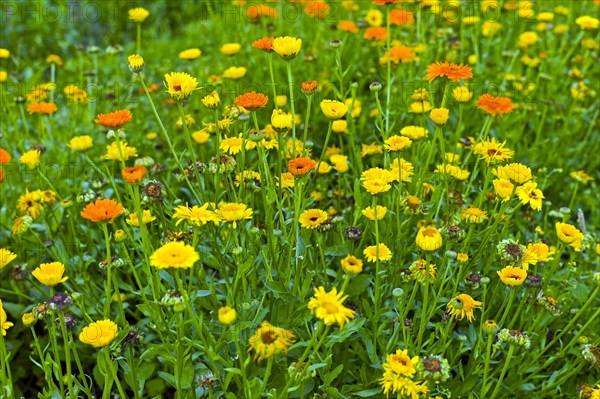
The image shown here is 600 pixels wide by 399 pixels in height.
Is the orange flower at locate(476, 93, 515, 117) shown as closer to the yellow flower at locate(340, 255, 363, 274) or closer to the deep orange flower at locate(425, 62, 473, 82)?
the deep orange flower at locate(425, 62, 473, 82)

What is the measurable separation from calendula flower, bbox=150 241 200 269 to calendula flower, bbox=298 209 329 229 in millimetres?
459

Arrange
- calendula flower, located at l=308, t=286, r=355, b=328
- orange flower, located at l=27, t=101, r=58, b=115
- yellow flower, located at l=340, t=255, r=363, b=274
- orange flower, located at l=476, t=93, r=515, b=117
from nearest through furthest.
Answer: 1. calendula flower, located at l=308, t=286, r=355, b=328
2. yellow flower, located at l=340, t=255, r=363, b=274
3. orange flower, located at l=476, t=93, r=515, b=117
4. orange flower, located at l=27, t=101, r=58, b=115

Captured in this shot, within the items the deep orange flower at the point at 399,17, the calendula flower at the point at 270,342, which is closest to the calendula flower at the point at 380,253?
the calendula flower at the point at 270,342

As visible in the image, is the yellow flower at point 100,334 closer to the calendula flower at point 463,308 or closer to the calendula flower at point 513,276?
the calendula flower at point 463,308

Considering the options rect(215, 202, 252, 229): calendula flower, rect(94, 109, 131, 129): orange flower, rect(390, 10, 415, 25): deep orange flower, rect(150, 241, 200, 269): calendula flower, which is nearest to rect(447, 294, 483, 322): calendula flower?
rect(215, 202, 252, 229): calendula flower

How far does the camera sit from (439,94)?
9.99 feet

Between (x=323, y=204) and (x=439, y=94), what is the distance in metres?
0.92

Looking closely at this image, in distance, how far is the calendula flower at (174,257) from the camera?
4.42 ft

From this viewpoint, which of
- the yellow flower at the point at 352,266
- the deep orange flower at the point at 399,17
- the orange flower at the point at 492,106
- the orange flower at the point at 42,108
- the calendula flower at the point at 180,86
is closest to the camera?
the yellow flower at the point at 352,266

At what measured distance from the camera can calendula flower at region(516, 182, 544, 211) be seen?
71.4 inches

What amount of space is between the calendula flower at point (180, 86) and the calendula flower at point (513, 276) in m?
0.92

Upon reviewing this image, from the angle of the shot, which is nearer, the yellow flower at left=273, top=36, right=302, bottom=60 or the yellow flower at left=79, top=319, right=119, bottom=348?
the yellow flower at left=79, top=319, right=119, bottom=348

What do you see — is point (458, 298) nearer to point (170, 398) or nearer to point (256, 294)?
point (256, 294)

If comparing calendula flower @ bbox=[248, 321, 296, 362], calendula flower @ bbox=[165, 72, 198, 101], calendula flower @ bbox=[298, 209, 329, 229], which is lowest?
calendula flower @ bbox=[298, 209, 329, 229]
